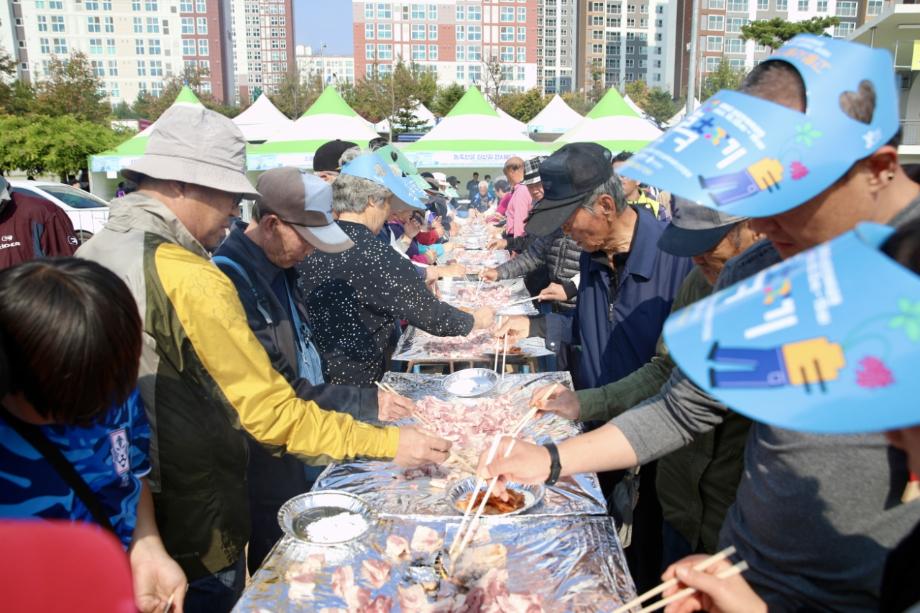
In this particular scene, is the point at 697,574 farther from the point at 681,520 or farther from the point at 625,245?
the point at 625,245

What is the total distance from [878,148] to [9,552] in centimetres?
140

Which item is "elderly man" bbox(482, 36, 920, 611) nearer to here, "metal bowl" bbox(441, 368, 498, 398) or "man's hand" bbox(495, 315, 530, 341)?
"metal bowl" bbox(441, 368, 498, 398)

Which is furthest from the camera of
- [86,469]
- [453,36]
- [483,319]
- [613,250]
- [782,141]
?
Answer: [453,36]

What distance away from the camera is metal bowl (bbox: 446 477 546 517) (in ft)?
6.59

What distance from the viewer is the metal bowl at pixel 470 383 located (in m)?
3.14

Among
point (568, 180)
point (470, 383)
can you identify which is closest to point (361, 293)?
point (470, 383)

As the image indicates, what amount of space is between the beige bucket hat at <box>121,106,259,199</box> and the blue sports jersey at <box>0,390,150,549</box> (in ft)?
2.17

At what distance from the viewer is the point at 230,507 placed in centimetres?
207

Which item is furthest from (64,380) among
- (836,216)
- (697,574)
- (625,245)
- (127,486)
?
(625,245)

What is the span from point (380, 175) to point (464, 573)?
7.78 ft

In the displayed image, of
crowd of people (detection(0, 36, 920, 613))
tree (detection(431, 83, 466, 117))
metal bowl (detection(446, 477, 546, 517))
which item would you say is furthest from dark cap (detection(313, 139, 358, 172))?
tree (detection(431, 83, 466, 117))

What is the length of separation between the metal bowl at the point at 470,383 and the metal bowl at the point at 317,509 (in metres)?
1.13

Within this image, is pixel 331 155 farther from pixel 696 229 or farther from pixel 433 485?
pixel 696 229

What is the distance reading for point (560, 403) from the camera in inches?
101
